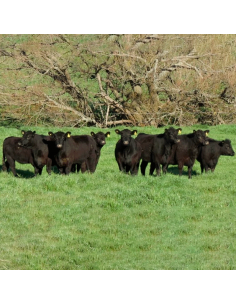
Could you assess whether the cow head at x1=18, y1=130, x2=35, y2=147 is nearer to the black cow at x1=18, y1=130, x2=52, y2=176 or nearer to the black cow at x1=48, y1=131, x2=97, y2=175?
the black cow at x1=18, y1=130, x2=52, y2=176

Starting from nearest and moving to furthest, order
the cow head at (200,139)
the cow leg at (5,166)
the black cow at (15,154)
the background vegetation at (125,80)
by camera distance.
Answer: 1. the black cow at (15,154)
2. the cow leg at (5,166)
3. the cow head at (200,139)
4. the background vegetation at (125,80)

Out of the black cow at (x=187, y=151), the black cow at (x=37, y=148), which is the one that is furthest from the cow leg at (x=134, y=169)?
the black cow at (x=37, y=148)

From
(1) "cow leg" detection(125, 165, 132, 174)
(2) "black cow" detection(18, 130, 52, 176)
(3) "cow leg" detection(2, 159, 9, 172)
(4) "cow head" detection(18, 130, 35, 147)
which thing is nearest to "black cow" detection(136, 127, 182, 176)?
(1) "cow leg" detection(125, 165, 132, 174)

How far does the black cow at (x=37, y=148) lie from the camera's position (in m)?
15.7

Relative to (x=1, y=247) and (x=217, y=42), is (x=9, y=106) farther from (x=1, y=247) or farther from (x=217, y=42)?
(x=1, y=247)

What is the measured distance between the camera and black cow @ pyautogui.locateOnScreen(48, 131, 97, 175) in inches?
611

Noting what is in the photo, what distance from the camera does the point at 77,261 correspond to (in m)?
9.38

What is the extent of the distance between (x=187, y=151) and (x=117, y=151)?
1987mm

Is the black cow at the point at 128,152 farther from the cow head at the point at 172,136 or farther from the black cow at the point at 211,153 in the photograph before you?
the black cow at the point at 211,153

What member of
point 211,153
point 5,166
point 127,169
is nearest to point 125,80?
point 211,153

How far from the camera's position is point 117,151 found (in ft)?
52.7

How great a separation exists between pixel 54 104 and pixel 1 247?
18.8 meters

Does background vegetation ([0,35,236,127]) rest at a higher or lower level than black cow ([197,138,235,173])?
higher

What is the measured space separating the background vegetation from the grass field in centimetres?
1287
